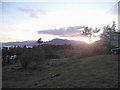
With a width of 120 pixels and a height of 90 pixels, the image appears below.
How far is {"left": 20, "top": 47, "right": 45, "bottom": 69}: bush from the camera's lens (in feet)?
95.7

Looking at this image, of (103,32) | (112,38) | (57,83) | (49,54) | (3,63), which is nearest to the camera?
(57,83)

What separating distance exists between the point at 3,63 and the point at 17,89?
58.4 feet

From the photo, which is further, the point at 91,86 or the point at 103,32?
the point at 103,32

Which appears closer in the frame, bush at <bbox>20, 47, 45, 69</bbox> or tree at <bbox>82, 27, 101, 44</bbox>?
bush at <bbox>20, 47, 45, 69</bbox>

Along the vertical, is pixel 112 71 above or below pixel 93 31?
below

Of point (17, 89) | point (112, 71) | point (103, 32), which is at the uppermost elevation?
point (103, 32)

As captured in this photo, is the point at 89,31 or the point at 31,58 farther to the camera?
the point at 89,31

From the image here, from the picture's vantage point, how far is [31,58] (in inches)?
1160

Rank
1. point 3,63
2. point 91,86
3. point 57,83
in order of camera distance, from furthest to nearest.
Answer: point 3,63
point 57,83
point 91,86

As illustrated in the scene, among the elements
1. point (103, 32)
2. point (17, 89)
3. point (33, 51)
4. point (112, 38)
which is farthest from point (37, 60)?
point (103, 32)

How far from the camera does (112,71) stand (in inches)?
694

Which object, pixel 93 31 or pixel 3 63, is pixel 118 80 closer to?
pixel 3 63

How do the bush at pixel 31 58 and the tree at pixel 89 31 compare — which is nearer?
the bush at pixel 31 58

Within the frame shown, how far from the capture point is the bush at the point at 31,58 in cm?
2916
